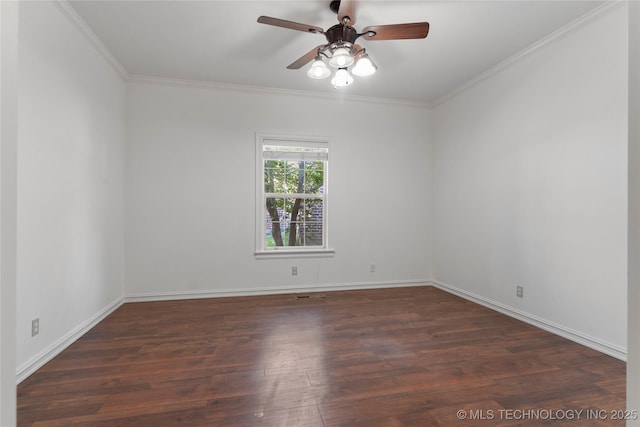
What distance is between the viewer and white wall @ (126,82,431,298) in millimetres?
3836

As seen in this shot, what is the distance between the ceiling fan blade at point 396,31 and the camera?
2.21 m

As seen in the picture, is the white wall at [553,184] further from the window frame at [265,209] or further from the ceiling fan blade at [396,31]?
the window frame at [265,209]

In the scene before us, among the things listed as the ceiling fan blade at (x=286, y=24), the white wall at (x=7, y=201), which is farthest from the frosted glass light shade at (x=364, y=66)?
the white wall at (x=7, y=201)

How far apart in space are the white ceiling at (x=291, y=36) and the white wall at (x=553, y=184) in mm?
331

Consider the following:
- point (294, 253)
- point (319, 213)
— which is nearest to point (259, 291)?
point (294, 253)

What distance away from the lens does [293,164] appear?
4.36m

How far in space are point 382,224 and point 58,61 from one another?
3940mm

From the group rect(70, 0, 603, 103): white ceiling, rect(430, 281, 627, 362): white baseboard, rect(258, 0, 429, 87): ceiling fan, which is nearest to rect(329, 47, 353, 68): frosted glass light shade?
rect(258, 0, 429, 87): ceiling fan

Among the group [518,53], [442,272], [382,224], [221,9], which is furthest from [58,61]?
[442,272]

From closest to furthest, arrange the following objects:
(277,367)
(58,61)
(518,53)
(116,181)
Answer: (277,367), (58,61), (518,53), (116,181)

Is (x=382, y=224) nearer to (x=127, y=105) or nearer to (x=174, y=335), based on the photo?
(x=174, y=335)

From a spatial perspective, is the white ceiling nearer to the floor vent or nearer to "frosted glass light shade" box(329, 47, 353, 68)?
"frosted glass light shade" box(329, 47, 353, 68)

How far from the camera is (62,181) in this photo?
2479 millimetres

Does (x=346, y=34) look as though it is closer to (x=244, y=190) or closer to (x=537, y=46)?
(x=537, y=46)
